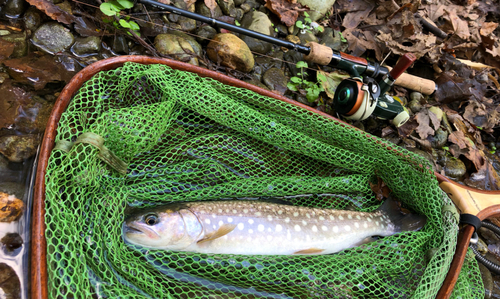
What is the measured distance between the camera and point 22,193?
6.64ft

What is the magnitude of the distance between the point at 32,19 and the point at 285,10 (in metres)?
2.95

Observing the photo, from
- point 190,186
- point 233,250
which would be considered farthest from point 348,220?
point 190,186

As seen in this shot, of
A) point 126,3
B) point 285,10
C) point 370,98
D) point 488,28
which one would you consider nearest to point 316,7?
point 285,10

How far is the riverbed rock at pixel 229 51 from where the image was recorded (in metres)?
3.22

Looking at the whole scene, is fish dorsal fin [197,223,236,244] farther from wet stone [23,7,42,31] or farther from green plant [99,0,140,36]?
wet stone [23,7,42,31]

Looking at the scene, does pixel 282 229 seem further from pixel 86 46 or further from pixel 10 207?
pixel 86 46

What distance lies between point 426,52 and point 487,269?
3047 mm

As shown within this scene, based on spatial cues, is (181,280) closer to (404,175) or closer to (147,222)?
(147,222)

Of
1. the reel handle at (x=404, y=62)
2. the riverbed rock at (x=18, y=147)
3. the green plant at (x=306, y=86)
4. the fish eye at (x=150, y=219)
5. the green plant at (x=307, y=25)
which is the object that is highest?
the reel handle at (x=404, y=62)

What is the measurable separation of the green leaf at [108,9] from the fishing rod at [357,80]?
282 millimetres

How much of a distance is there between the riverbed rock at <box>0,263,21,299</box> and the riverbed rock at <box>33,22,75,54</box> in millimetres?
1849

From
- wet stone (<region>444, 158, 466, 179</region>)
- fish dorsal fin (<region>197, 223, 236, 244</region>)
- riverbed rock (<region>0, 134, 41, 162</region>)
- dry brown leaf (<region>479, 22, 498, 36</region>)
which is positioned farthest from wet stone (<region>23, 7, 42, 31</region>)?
dry brown leaf (<region>479, 22, 498, 36</region>)

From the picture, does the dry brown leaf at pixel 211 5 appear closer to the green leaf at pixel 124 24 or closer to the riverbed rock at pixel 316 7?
the green leaf at pixel 124 24

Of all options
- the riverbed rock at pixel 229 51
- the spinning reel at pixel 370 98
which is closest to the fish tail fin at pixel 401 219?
the spinning reel at pixel 370 98
